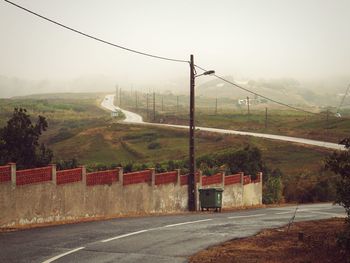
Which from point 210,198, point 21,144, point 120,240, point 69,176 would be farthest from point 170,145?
point 120,240

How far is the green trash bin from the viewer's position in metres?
27.3

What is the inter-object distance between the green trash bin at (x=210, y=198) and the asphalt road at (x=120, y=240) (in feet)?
29.2

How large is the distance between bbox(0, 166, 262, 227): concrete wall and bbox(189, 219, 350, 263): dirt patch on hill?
7.90 meters

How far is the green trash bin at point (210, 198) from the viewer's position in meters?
27.3

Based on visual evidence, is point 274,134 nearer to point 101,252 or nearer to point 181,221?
point 181,221

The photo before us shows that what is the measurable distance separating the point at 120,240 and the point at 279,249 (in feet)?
14.7

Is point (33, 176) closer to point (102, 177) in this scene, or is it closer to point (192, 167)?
point (102, 177)

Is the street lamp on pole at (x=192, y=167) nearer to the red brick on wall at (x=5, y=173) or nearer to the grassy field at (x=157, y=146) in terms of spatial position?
the red brick on wall at (x=5, y=173)

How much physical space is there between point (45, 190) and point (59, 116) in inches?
6956

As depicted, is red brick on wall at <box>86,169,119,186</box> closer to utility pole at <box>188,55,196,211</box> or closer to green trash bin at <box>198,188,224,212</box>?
utility pole at <box>188,55,196,211</box>

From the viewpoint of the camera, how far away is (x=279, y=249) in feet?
40.3

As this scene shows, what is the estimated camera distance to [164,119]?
466ft

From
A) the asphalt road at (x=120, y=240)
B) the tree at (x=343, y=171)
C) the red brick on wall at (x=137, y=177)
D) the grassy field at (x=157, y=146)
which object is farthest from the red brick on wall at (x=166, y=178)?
the grassy field at (x=157, y=146)

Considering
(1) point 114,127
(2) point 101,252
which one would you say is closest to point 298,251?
(2) point 101,252
